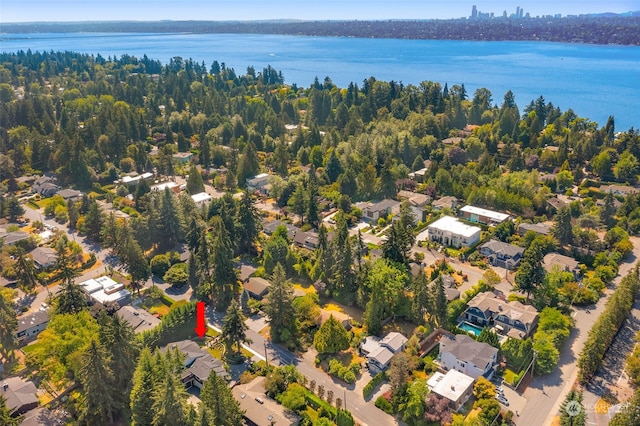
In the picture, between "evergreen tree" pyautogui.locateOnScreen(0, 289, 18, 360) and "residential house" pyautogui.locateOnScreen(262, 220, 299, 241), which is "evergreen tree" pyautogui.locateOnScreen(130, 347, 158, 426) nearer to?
"evergreen tree" pyautogui.locateOnScreen(0, 289, 18, 360)

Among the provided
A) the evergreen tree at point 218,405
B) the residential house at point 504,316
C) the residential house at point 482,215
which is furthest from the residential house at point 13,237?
the residential house at point 482,215

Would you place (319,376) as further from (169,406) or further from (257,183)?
(257,183)

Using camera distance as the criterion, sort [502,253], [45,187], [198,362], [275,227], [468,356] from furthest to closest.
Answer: [45,187] → [275,227] → [502,253] → [198,362] → [468,356]

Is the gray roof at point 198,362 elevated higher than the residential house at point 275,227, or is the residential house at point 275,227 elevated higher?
the residential house at point 275,227

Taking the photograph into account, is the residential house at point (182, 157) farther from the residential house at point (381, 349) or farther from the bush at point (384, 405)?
the bush at point (384, 405)

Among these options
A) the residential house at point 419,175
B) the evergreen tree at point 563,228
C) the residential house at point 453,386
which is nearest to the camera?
the residential house at point 453,386

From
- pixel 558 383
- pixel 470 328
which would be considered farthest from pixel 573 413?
pixel 470 328

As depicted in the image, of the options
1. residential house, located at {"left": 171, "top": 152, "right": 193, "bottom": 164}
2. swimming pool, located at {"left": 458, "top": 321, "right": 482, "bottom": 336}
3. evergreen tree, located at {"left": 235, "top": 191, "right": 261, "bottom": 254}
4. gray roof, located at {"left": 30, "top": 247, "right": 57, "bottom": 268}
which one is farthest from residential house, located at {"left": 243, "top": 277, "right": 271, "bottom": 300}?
residential house, located at {"left": 171, "top": 152, "right": 193, "bottom": 164}
